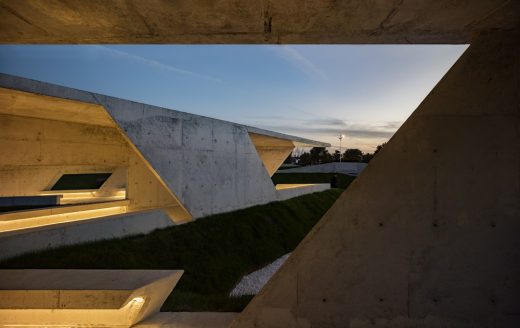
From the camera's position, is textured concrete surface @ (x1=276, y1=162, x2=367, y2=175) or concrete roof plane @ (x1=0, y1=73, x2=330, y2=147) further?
textured concrete surface @ (x1=276, y1=162, x2=367, y2=175)

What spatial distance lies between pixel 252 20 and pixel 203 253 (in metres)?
9.80

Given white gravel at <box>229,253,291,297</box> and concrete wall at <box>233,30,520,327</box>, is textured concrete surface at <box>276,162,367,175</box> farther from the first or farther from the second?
concrete wall at <box>233,30,520,327</box>

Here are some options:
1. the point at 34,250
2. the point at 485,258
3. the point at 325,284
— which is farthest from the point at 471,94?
the point at 34,250

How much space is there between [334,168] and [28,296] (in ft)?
157

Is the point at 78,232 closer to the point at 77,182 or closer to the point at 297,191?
the point at 297,191

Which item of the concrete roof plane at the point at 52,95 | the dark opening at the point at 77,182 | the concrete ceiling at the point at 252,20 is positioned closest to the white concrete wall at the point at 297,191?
the concrete roof plane at the point at 52,95

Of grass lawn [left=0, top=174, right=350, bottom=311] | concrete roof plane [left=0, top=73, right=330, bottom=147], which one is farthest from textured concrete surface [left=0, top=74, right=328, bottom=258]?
grass lawn [left=0, top=174, right=350, bottom=311]

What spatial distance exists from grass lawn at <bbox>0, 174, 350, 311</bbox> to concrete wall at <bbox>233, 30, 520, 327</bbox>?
2.86 meters

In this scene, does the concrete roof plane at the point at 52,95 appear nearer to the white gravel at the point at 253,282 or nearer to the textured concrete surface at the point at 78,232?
the textured concrete surface at the point at 78,232

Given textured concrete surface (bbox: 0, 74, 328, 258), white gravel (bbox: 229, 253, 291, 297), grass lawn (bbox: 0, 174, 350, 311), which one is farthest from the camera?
white gravel (bbox: 229, 253, 291, 297)

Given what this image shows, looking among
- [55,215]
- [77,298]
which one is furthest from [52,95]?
[77,298]

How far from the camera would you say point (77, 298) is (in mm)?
4461

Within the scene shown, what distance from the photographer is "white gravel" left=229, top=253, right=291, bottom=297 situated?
10.8 m

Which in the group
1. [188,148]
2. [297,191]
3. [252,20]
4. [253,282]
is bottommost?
[253,282]
